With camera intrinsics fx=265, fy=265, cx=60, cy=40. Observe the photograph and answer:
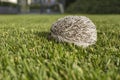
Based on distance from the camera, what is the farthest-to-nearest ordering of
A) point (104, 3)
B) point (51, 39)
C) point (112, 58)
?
point (104, 3) < point (51, 39) < point (112, 58)

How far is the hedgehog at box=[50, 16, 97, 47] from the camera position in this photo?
3.79m

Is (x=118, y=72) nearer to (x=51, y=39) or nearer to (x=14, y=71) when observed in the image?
(x=14, y=71)

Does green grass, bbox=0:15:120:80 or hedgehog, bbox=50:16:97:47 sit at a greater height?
hedgehog, bbox=50:16:97:47

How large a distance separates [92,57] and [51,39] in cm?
121

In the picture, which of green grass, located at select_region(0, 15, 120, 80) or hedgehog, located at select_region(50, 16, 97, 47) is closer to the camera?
green grass, located at select_region(0, 15, 120, 80)

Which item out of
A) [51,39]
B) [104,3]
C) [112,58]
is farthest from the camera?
[104,3]

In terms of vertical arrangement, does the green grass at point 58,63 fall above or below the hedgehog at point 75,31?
below

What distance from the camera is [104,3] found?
29.2m

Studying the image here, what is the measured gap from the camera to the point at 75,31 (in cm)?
381

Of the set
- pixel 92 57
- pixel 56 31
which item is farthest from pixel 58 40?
pixel 92 57

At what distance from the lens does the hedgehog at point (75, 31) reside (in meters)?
3.79

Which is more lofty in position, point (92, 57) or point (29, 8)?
point (92, 57)

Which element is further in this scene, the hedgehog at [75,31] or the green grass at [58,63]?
the hedgehog at [75,31]

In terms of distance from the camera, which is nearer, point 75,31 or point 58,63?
point 58,63
